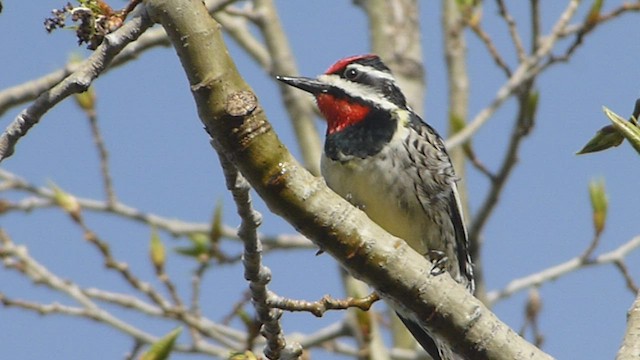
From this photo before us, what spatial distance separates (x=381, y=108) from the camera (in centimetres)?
499

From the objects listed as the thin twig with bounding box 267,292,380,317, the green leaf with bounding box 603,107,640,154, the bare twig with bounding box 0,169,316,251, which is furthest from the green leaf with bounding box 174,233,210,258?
the green leaf with bounding box 603,107,640,154

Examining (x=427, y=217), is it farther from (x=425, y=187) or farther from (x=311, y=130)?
(x=311, y=130)

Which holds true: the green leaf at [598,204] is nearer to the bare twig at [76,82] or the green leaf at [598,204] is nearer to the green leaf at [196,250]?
the green leaf at [196,250]

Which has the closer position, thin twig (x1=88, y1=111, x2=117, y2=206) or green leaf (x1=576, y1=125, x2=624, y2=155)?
green leaf (x1=576, y1=125, x2=624, y2=155)

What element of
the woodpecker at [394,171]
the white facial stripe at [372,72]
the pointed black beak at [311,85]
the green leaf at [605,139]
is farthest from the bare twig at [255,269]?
the white facial stripe at [372,72]

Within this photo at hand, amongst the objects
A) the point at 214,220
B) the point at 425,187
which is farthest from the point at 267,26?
the point at 425,187

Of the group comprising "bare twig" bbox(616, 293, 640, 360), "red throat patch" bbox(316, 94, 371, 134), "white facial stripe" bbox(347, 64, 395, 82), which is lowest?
"bare twig" bbox(616, 293, 640, 360)

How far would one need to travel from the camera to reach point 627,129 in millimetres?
2260

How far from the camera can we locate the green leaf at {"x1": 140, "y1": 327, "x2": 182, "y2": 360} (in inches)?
111

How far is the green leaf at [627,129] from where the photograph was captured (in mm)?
2244

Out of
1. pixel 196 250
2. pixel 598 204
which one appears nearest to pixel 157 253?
pixel 196 250

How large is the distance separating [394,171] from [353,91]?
2.04 feet

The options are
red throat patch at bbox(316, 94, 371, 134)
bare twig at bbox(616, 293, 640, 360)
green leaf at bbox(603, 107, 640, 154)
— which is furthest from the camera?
red throat patch at bbox(316, 94, 371, 134)

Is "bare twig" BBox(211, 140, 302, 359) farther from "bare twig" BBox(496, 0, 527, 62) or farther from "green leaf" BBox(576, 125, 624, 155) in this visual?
"bare twig" BBox(496, 0, 527, 62)
